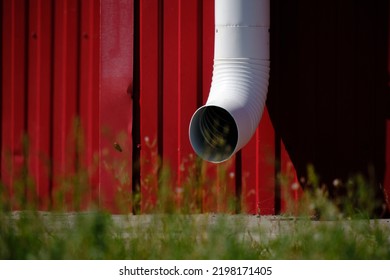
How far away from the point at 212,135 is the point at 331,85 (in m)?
0.87

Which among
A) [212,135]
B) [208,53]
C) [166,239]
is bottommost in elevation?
[166,239]

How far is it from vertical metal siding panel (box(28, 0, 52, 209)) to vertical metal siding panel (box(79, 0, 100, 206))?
0.26 metres

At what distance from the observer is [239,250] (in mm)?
2709

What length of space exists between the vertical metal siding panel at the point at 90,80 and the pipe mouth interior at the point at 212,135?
92 centimetres

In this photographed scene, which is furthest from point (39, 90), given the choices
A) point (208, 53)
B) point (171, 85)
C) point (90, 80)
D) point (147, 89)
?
point (208, 53)

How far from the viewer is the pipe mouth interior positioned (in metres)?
4.01

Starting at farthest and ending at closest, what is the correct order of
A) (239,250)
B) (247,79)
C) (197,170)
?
(197,170), (247,79), (239,250)

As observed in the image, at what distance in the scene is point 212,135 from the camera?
425cm

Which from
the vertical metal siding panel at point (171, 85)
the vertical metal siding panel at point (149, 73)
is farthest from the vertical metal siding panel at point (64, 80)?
the vertical metal siding panel at point (171, 85)

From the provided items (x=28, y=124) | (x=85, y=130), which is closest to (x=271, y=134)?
(x=85, y=130)

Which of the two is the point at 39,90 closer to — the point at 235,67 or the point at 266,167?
the point at 235,67

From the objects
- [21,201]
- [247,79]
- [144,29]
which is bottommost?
[21,201]

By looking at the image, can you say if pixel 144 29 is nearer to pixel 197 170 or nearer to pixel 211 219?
pixel 197 170

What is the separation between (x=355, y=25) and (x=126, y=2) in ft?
4.83
